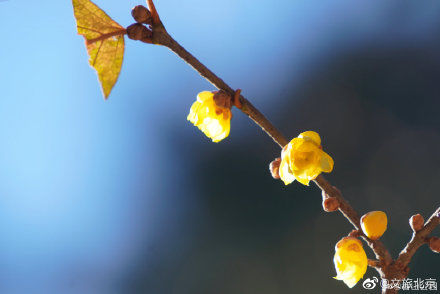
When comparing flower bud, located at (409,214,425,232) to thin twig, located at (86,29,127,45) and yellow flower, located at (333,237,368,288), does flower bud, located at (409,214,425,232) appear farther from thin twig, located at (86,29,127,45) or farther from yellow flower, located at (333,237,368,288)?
thin twig, located at (86,29,127,45)

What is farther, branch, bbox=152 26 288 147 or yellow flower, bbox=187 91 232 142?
yellow flower, bbox=187 91 232 142

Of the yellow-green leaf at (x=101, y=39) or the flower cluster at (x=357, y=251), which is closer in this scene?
the yellow-green leaf at (x=101, y=39)

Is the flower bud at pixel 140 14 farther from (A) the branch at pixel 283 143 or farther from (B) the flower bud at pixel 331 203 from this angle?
(B) the flower bud at pixel 331 203

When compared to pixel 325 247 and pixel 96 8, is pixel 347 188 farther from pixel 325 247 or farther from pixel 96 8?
pixel 96 8

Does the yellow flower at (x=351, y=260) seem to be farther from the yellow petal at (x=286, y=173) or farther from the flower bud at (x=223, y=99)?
the flower bud at (x=223, y=99)

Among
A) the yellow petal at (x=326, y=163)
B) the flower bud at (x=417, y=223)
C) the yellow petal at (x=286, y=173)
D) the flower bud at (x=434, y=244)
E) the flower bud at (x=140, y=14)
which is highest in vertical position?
the flower bud at (x=140, y=14)

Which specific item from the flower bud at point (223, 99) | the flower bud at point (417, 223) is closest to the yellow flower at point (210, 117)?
the flower bud at point (223, 99)

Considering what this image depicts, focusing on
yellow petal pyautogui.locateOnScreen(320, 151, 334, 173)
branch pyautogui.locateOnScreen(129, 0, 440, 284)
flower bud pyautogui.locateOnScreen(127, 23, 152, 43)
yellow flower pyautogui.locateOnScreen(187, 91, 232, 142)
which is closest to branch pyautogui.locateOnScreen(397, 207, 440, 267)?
branch pyautogui.locateOnScreen(129, 0, 440, 284)

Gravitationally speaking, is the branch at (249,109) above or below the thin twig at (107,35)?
below
